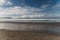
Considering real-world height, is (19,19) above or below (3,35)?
above

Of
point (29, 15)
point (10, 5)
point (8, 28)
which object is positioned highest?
point (10, 5)

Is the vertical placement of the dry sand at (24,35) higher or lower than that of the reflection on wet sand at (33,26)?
lower

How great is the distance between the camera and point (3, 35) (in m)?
1.37

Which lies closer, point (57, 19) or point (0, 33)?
point (57, 19)

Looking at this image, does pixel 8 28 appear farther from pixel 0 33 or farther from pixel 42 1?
pixel 42 1

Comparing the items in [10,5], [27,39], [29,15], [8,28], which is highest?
[10,5]

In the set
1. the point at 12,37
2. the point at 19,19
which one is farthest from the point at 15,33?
the point at 19,19

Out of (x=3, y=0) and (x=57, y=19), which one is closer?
(x=57, y=19)

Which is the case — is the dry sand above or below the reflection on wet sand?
below

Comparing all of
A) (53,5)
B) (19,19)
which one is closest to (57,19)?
(53,5)

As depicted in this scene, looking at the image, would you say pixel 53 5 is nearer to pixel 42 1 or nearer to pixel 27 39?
pixel 42 1

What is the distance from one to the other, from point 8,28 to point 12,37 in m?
0.11

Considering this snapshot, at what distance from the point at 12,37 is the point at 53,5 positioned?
55cm

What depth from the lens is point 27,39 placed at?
1328 millimetres
